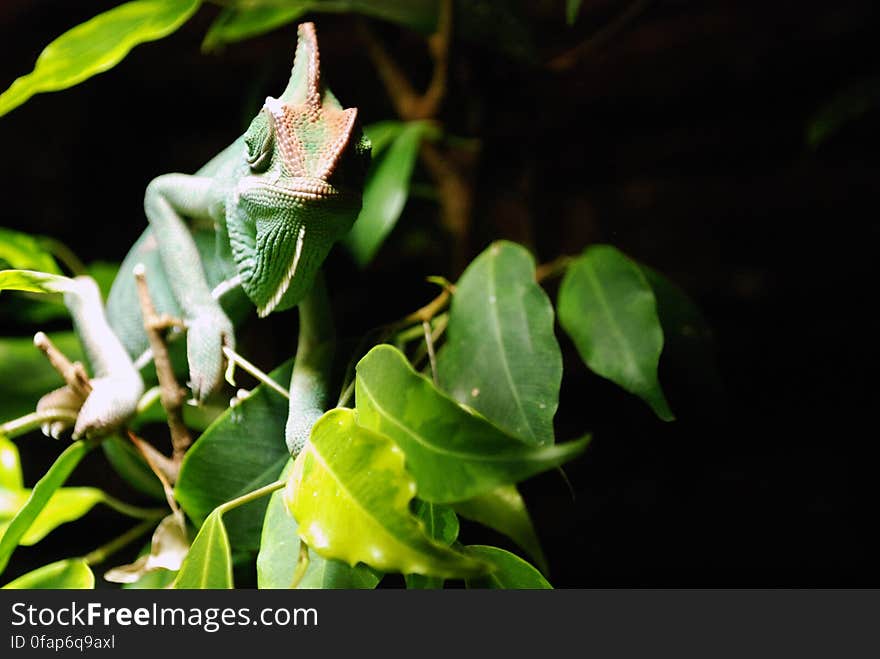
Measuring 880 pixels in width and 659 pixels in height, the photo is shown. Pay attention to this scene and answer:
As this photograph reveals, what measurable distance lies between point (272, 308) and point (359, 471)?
30 cm

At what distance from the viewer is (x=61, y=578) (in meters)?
0.79

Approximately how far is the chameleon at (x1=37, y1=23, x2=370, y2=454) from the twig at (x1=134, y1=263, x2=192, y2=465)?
0.08 ft

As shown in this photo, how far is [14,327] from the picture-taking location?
4.34 feet

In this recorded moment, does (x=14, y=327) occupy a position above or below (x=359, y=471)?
below

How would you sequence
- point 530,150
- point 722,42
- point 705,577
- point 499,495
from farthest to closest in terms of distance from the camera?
point 722,42
point 530,150
point 705,577
point 499,495

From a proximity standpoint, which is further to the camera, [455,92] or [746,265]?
[746,265]

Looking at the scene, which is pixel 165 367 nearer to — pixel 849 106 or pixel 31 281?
pixel 31 281

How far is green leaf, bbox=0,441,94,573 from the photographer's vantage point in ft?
2.39

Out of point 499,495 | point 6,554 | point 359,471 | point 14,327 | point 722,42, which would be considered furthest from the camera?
point 722,42

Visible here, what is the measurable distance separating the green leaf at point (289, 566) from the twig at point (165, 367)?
24cm

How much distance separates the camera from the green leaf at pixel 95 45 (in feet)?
2.49

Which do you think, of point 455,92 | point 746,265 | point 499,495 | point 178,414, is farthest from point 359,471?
point 746,265

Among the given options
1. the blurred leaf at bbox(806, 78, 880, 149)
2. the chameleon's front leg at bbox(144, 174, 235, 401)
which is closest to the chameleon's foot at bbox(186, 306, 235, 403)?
the chameleon's front leg at bbox(144, 174, 235, 401)

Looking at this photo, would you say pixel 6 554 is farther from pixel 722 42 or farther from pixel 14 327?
pixel 722 42
